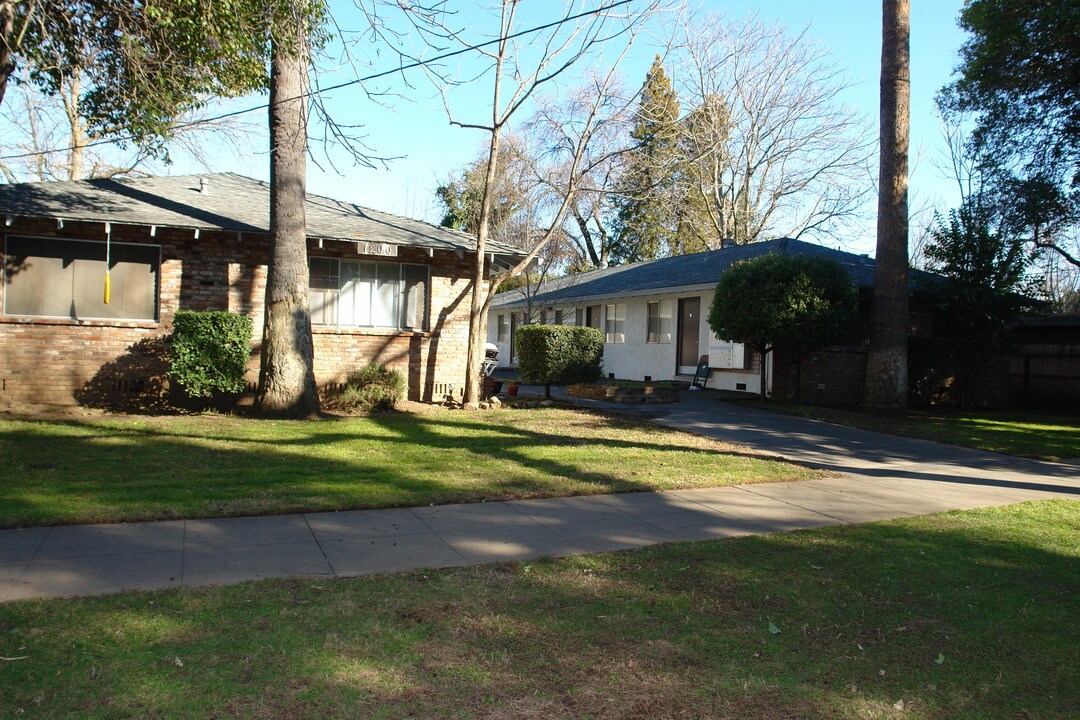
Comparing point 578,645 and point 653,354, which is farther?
point 653,354

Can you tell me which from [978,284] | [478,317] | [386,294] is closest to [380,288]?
[386,294]

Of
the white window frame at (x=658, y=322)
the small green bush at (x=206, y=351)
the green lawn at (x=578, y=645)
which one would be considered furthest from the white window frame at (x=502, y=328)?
the green lawn at (x=578, y=645)

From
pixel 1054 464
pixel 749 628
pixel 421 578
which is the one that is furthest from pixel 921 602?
pixel 1054 464

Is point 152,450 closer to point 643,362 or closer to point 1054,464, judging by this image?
point 1054,464

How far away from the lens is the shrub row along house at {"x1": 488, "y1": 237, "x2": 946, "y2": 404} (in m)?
20.1

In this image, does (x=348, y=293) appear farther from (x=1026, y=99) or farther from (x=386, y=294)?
(x=1026, y=99)

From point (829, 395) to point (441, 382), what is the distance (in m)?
10.1

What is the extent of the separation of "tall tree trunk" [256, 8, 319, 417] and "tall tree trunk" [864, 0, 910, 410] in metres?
12.1

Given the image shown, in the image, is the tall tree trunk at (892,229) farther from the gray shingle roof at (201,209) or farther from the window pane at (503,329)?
the window pane at (503,329)

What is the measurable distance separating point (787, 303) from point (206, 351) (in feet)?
37.4

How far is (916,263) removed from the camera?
46094 millimetres

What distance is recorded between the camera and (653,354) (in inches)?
974

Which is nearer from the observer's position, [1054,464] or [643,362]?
[1054,464]

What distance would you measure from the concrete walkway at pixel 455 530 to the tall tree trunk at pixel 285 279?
250 inches
